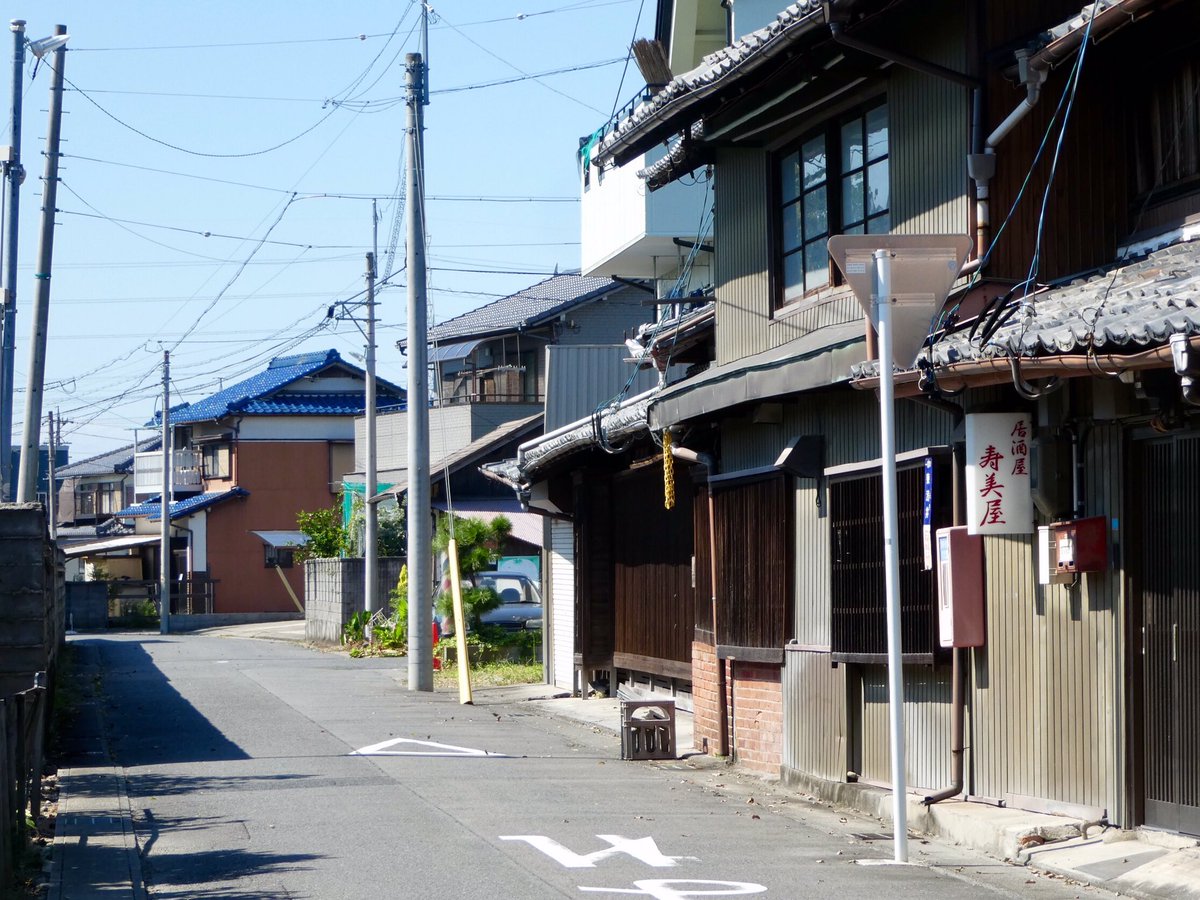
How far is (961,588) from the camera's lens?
1022 cm

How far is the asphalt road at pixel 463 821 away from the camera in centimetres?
855

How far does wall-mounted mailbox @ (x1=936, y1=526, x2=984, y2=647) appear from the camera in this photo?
33.4 ft

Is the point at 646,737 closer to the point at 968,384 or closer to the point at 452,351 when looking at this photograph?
the point at 968,384

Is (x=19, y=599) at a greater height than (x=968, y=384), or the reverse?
(x=968, y=384)

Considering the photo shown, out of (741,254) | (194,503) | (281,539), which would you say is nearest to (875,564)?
(741,254)

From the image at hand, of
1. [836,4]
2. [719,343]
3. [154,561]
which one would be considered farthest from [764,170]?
[154,561]

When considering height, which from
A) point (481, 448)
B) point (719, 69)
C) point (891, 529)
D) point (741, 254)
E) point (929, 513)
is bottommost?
point (891, 529)

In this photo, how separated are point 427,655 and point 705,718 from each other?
8.96 metres

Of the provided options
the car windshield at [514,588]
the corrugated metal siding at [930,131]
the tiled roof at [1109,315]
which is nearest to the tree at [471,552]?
the car windshield at [514,588]

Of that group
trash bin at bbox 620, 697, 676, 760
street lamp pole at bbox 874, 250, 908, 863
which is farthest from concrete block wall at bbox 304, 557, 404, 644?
street lamp pole at bbox 874, 250, 908, 863

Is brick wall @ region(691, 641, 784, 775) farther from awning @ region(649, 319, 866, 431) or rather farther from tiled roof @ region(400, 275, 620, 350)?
tiled roof @ region(400, 275, 620, 350)

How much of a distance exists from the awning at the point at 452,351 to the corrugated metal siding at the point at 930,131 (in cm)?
3280

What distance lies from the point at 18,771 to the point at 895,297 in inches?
265

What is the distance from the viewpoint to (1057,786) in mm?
9500
